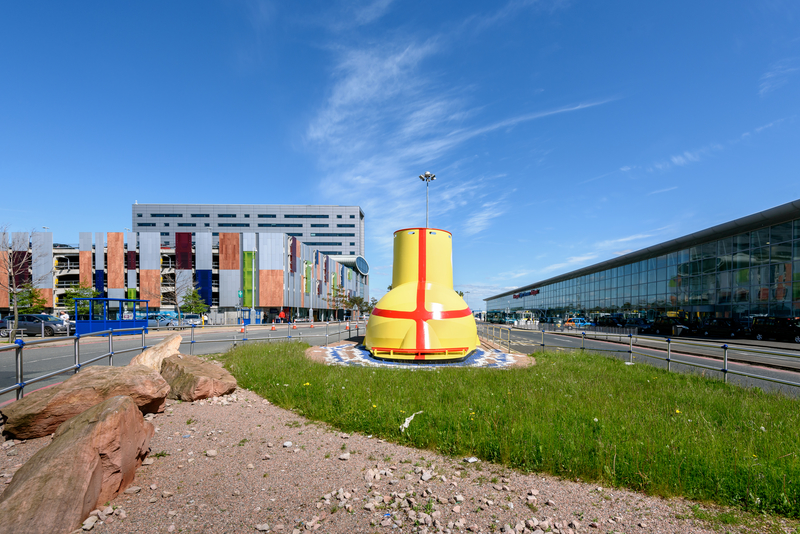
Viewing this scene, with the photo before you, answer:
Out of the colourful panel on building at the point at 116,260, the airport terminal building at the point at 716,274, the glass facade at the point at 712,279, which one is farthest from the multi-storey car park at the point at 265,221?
the airport terminal building at the point at 716,274

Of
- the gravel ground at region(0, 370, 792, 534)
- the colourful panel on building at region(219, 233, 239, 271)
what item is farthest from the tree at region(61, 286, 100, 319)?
the gravel ground at region(0, 370, 792, 534)

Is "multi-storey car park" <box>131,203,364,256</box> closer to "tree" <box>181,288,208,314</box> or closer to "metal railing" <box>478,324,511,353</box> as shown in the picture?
"tree" <box>181,288,208,314</box>

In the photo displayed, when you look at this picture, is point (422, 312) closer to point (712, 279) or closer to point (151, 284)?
point (712, 279)

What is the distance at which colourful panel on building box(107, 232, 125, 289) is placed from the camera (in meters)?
56.2

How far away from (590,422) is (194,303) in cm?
5550

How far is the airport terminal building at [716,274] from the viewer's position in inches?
1193

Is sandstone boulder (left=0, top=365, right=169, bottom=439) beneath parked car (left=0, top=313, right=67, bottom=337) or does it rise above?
above

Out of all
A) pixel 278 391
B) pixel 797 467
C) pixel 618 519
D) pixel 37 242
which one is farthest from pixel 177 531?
pixel 37 242

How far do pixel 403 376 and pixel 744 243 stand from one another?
39.6 meters

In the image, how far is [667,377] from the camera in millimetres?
10625

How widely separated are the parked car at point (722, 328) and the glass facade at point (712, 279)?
1.30m

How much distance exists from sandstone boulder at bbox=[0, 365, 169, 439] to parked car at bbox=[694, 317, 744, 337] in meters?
42.4

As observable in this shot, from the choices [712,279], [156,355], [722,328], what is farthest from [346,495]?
[712,279]

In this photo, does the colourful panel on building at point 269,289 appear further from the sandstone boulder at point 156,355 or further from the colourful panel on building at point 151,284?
the sandstone boulder at point 156,355
